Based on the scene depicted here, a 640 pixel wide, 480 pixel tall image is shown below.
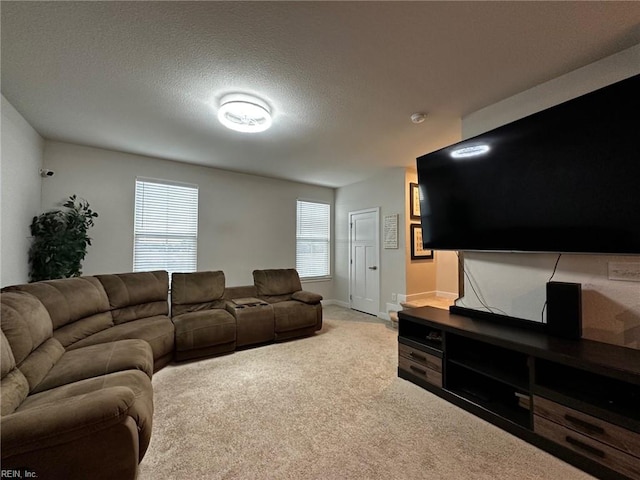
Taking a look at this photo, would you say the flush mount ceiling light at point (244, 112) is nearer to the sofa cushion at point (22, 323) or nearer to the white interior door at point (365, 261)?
the sofa cushion at point (22, 323)

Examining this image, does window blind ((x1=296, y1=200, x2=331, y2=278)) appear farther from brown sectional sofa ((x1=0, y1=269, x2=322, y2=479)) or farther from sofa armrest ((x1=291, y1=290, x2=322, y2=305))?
sofa armrest ((x1=291, y1=290, x2=322, y2=305))

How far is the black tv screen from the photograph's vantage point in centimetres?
158

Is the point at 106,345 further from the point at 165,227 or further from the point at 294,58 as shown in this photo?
the point at 294,58

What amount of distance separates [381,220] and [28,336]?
14.6 ft

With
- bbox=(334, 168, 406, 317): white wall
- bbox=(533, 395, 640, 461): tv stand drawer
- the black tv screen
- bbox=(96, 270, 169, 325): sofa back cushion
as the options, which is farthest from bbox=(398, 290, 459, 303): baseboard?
bbox=(96, 270, 169, 325): sofa back cushion

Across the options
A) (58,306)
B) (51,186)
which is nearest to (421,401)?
(58,306)

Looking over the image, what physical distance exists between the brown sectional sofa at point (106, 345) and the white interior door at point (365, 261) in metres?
1.45

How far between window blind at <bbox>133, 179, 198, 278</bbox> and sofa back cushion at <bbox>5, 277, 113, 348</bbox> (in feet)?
3.99

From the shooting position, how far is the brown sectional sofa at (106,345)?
1.08 m

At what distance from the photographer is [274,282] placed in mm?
4258

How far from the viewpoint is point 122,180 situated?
3805mm

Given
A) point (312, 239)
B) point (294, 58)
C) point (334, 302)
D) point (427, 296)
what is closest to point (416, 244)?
point (427, 296)

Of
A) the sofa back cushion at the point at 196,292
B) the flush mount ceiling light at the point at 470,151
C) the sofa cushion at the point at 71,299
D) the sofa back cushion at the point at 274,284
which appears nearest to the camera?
the sofa cushion at the point at 71,299

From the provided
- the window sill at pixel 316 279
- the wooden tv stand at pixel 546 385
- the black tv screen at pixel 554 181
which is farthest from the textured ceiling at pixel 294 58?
the window sill at pixel 316 279
